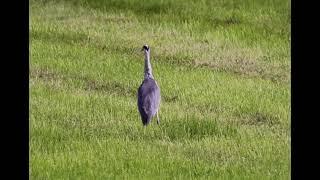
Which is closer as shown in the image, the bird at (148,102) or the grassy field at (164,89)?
the grassy field at (164,89)

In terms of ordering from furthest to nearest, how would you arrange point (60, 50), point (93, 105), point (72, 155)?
point (60, 50) < point (93, 105) < point (72, 155)

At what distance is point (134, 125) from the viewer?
711 inches

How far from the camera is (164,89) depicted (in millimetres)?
22500

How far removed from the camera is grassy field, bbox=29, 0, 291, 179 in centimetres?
1540

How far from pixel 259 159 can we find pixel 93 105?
5315mm

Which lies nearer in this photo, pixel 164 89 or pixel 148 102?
pixel 148 102

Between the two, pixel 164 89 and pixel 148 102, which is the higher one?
pixel 148 102

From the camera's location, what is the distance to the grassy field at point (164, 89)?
15.4m

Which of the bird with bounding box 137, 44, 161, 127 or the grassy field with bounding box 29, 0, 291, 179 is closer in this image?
the grassy field with bounding box 29, 0, 291, 179

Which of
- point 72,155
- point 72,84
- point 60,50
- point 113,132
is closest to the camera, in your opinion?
point 72,155

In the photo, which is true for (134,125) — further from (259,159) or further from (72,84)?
(72,84)
